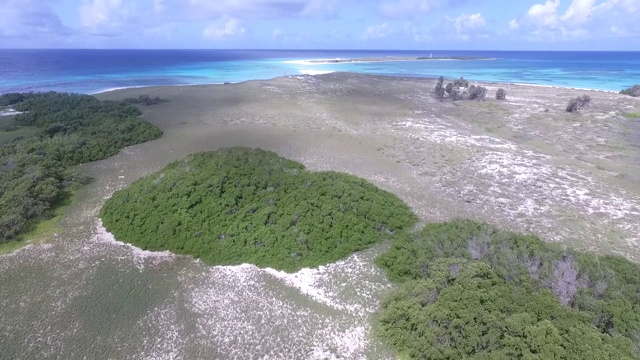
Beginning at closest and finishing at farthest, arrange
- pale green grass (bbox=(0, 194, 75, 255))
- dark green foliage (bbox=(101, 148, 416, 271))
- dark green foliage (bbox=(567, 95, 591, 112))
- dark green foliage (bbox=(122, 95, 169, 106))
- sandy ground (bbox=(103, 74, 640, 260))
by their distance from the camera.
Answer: dark green foliage (bbox=(101, 148, 416, 271)) → pale green grass (bbox=(0, 194, 75, 255)) → sandy ground (bbox=(103, 74, 640, 260)) → dark green foliage (bbox=(567, 95, 591, 112)) → dark green foliage (bbox=(122, 95, 169, 106))

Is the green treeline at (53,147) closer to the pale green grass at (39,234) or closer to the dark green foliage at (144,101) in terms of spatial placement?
the pale green grass at (39,234)

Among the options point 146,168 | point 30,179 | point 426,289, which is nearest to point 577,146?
point 426,289

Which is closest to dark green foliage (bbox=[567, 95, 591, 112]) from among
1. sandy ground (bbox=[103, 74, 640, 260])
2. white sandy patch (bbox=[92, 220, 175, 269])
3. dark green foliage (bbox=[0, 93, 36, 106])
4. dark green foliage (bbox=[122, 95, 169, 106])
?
sandy ground (bbox=[103, 74, 640, 260])

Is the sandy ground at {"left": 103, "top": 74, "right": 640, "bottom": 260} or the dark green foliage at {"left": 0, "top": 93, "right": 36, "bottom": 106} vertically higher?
the dark green foliage at {"left": 0, "top": 93, "right": 36, "bottom": 106}

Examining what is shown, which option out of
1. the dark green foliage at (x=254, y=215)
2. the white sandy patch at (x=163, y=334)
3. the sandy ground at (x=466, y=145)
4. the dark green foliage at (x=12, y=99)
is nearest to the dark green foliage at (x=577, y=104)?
the sandy ground at (x=466, y=145)

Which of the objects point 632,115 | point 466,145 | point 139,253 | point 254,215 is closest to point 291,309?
point 254,215

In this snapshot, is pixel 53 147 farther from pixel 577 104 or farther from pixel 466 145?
pixel 577 104

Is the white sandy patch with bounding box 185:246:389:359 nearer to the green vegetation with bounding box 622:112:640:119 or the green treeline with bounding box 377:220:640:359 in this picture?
the green treeline with bounding box 377:220:640:359
